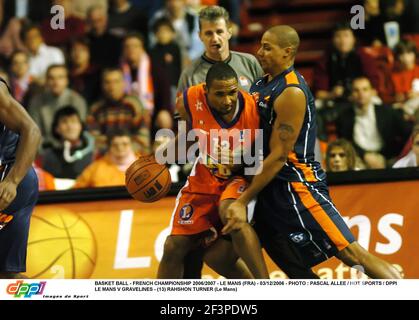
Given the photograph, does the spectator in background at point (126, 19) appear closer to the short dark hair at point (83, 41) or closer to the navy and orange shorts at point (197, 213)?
the short dark hair at point (83, 41)

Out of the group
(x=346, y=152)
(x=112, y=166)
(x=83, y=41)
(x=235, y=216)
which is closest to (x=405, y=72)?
(x=346, y=152)

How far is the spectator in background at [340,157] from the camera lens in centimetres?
842

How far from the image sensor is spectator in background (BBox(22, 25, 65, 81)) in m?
11.6

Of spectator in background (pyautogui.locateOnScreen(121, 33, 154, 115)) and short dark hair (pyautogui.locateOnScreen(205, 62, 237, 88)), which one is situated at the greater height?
short dark hair (pyautogui.locateOnScreen(205, 62, 237, 88))

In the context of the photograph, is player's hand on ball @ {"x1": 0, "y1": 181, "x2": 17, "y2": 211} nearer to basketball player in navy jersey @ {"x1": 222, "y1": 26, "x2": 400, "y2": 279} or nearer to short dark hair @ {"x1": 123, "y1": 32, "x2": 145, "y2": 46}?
basketball player in navy jersey @ {"x1": 222, "y1": 26, "x2": 400, "y2": 279}

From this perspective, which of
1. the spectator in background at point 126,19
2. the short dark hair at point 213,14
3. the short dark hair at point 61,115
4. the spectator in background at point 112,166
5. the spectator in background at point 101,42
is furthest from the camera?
the spectator in background at point 126,19

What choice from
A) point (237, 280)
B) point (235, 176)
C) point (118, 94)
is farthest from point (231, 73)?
point (118, 94)

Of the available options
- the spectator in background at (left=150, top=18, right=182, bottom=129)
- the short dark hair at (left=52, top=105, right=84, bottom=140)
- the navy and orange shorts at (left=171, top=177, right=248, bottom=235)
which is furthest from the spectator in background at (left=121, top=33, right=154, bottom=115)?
the navy and orange shorts at (left=171, top=177, right=248, bottom=235)

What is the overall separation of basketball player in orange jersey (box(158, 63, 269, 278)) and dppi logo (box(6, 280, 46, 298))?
0.77 meters

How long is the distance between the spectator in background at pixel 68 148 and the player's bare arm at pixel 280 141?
3.61 m

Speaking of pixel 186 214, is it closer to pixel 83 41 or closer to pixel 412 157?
pixel 412 157

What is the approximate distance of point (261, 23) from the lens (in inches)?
480

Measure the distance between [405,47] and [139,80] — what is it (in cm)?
290

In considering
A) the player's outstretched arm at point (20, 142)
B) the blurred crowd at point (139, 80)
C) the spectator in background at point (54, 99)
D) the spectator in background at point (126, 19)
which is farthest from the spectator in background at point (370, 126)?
the player's outstretched arm at point (20, 142)
